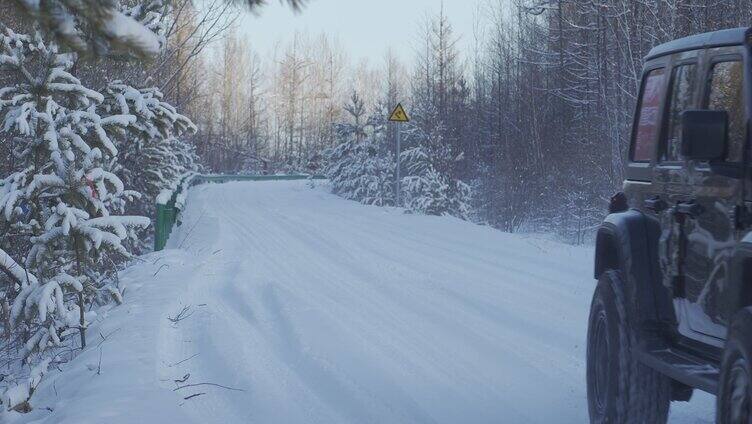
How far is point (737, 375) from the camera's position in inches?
121

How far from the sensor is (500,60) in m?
39.9

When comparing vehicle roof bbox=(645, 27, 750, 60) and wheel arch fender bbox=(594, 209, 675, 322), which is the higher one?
vehicle roof bbox=(645, 27, 750, 60)

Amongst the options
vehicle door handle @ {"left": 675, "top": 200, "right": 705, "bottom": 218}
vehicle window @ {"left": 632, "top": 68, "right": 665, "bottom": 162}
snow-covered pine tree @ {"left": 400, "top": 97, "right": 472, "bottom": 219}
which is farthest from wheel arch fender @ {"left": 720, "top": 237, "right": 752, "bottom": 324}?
snow-covered pine tree @ {"left": 400, "top": 97, "right": 472, "bottom": 219}

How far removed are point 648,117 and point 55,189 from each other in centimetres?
565

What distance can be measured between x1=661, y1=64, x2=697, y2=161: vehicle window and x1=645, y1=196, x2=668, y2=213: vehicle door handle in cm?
22

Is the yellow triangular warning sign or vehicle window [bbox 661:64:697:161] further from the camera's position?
the yellow triangular warning sign

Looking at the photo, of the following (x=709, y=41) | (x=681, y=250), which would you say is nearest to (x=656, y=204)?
(x=681, y=250)

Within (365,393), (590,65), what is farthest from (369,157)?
(365,393)

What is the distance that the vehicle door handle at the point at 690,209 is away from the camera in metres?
3.96

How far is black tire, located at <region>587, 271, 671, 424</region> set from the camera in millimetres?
4383

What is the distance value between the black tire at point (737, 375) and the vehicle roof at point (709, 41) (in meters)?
1.44

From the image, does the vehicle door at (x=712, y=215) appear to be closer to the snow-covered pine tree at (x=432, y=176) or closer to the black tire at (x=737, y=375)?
the black tire at (x=737, y=375)

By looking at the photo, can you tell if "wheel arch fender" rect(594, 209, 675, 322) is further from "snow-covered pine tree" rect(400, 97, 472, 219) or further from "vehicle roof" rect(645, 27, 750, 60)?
"snow-covered pine tree" rect(400, 97, 472, 219)

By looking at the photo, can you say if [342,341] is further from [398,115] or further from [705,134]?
[398,115]
